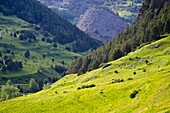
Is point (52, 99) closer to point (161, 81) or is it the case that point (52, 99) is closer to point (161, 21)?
point (161, 81)

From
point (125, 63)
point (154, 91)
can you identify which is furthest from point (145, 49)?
point (154, 91)

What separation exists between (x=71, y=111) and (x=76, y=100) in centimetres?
594

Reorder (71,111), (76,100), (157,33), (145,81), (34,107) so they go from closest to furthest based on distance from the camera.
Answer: (145,81) < (71,111) < (76,100) < (34,107) < (157,33)

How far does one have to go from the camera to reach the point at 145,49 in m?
129

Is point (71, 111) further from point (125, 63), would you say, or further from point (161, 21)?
point (161, 21)

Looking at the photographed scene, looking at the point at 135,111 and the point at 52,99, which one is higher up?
the point at 135,111

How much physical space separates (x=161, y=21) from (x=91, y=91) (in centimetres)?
9448

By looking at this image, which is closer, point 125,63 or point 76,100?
point 76,100

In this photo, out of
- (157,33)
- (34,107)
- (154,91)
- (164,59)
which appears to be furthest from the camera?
(157,33)

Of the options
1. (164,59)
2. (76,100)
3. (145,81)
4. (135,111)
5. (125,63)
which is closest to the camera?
(135,111)

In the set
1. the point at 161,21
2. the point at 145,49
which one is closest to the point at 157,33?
the point at 161,21

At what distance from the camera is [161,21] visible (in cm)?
16500

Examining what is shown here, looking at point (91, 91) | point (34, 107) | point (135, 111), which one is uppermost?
point (135, 111)

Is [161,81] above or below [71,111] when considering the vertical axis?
above
